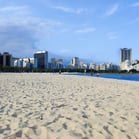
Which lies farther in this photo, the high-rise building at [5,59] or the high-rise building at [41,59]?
the high-rise building at [41,59]

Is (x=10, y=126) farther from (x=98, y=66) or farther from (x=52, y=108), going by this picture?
(x=98, y=66)

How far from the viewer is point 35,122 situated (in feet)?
20.8

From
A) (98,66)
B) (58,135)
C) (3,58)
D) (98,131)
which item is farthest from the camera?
(98,66)

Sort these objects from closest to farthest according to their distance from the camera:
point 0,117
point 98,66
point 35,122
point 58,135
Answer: point 58,135
point 35,122
point 0,117
point 98,66

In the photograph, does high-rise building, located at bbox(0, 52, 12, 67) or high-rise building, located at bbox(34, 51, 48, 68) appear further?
high-rise building, located at bbox(34, 51, 48, 68)

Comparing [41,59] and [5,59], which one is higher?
[41,59]

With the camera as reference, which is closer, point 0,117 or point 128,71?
point 0,117

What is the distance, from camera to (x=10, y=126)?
5969 millimetres

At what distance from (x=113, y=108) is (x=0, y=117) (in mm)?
3671

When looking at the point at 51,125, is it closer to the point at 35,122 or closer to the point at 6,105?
the point at 35,122

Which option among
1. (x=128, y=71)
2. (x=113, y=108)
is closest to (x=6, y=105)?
(x=113, y=108)

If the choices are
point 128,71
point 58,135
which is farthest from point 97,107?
point 128,71

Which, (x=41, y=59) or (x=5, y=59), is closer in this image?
(x=5, y=59)

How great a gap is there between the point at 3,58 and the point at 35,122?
14462cm
